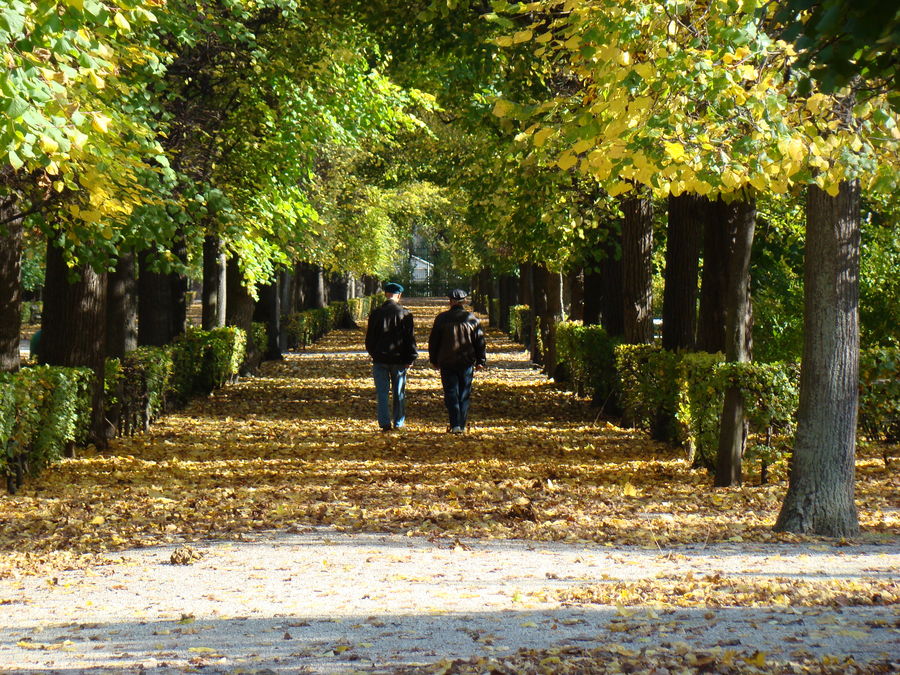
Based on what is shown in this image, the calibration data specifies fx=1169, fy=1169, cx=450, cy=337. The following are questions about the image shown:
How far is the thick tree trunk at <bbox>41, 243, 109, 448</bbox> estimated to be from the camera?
13289 mm

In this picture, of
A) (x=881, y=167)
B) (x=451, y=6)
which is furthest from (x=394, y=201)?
(x=881, y=167)

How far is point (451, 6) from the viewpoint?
12938 mm

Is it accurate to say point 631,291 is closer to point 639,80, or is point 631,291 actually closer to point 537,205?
point 537,205

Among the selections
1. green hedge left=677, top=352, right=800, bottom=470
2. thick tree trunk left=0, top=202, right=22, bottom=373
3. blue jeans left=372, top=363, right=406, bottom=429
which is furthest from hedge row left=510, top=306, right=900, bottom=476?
thick tree trunk left=0, top=202, right=22, bottom=373

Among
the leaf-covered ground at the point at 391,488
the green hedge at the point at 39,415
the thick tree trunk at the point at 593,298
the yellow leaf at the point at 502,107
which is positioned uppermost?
the yellow leaf at the point at 502,107

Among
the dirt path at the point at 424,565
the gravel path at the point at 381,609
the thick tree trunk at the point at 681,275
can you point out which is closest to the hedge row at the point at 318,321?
the thick tree trunk at the point at 681,275

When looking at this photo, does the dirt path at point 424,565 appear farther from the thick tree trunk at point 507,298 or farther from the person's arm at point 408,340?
the thick tree trunk at point 507,298

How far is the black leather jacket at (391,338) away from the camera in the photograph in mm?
15281

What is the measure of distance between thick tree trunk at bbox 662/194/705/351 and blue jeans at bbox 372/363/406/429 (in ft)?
11.6

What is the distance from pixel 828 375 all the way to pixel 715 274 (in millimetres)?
5373

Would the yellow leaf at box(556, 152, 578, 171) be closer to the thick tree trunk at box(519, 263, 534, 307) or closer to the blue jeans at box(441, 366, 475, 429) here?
the blue jeans at box(441, 366, 475, 429)

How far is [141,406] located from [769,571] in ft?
35.8

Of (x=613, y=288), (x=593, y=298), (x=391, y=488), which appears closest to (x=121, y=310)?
(x=391, y=488)

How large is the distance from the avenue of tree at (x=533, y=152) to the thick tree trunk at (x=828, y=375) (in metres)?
0.02
